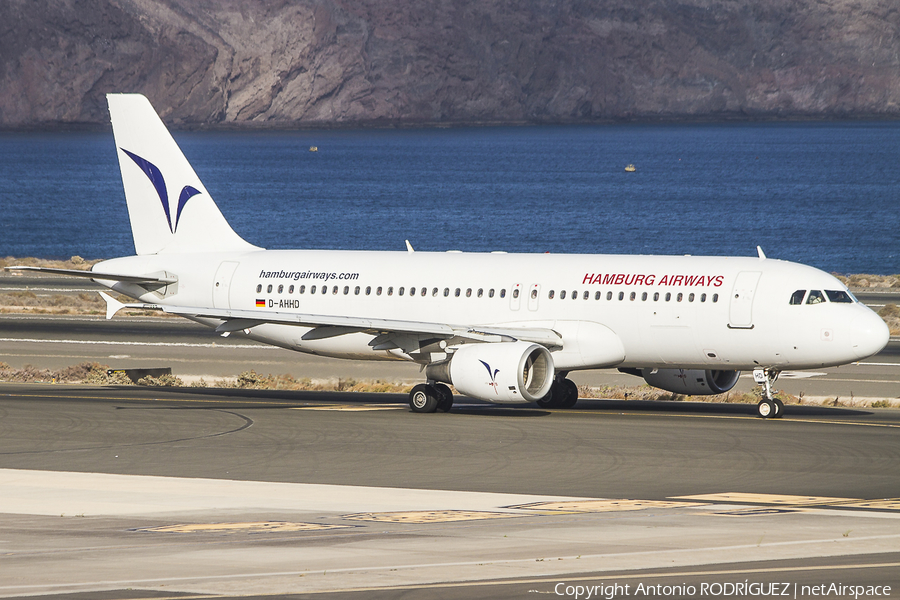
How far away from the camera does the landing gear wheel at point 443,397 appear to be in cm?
3666

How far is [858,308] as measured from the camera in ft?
112

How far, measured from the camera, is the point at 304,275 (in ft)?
132

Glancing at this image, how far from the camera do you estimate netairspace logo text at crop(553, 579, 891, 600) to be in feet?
48.4

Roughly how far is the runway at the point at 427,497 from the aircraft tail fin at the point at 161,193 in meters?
5.76

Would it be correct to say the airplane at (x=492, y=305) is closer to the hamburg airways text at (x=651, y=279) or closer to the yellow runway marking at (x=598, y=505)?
the hamburg airways text at (x=651, y=279)

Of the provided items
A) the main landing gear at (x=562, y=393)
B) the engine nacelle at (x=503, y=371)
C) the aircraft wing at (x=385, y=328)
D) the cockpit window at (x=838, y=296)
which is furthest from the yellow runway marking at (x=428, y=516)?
the main landing gear at (x=562, y=393)

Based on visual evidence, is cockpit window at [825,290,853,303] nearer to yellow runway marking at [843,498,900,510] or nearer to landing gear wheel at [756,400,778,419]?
landing gear wheel at [756,400,778,419]

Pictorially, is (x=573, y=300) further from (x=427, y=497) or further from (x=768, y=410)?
(x=427, y=497)

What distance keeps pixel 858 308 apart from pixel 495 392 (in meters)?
9.24

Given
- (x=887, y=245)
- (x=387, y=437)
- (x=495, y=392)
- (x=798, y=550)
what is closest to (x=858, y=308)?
(x=495, y=392)

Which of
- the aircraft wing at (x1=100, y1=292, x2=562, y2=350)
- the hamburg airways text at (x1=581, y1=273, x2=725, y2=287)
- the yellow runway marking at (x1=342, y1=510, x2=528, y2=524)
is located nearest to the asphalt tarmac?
the yellow runway marking at (x1=342, y1=510, x2=528, y2=524)

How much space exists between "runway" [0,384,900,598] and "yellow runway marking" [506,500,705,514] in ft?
0.21

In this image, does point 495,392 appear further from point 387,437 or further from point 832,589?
point 832,589

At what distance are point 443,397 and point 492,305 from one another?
2.86 m
